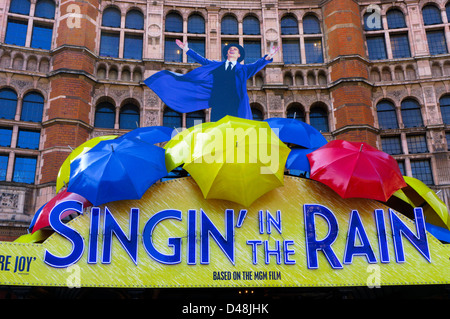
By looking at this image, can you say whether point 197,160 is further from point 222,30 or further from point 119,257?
point 222,30

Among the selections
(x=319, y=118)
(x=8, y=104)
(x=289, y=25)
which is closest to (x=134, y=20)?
(x=8, y=104)

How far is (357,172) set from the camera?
29.6 ft

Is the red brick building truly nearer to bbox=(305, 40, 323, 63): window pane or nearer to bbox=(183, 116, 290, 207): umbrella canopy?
bbox=(305, 40, 323, 63): window pane

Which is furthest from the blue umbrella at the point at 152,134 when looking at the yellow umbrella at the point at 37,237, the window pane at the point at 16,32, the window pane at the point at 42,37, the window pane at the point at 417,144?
the window pane at the point at 417,144

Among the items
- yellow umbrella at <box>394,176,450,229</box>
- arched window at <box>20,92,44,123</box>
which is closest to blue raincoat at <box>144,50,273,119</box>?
yellow umbrella at <box>394,176,450,229</box>

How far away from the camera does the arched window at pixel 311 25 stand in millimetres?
21641

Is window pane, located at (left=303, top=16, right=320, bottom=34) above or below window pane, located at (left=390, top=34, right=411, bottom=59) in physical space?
above

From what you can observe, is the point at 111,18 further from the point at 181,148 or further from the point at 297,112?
the point at 181,148

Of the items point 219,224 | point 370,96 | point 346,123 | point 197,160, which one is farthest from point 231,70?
point 370,96

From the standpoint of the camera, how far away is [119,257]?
8492 mm

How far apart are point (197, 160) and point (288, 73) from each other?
1304cm

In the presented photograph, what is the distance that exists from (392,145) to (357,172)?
1173 centimetres

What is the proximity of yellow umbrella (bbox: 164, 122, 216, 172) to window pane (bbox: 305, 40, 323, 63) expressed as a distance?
Result: 13137 mm

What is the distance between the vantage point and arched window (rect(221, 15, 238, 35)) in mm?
21500
